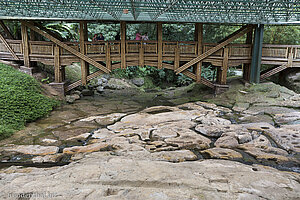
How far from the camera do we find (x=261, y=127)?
916 cm

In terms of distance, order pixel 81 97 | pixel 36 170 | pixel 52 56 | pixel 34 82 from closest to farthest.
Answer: pixel 36 170 < pixel 34 82 < pixel 52 56 < pixel 81 97

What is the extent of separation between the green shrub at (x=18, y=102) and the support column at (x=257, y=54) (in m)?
11.2

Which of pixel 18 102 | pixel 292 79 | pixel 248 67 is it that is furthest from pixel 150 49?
pixel 292 79

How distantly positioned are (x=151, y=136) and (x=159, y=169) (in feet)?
10.4

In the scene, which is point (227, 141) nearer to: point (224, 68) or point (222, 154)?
point (222, 154)

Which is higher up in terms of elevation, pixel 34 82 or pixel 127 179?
pixel 34 82

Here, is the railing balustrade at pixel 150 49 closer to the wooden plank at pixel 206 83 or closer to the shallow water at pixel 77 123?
the wooden plank at pixel 206 83

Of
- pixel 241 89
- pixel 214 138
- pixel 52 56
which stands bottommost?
pixel 214 138

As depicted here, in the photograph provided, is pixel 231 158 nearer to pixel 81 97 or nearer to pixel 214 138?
pixel 214 138

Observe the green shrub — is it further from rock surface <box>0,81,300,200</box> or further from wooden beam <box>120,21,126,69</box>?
wooden beam <box>120,21,126,69</box>

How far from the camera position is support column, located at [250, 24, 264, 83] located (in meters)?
13.9

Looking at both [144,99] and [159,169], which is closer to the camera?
[159,169]

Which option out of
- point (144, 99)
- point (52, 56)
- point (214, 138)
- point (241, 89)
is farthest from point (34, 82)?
point (241, 89)

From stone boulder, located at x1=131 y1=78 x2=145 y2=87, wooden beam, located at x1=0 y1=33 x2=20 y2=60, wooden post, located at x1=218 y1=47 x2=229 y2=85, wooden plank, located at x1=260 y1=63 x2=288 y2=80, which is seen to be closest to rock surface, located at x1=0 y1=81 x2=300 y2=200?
Result: wooden post, located at x1=218 y1=47 x2=229 y2=85
